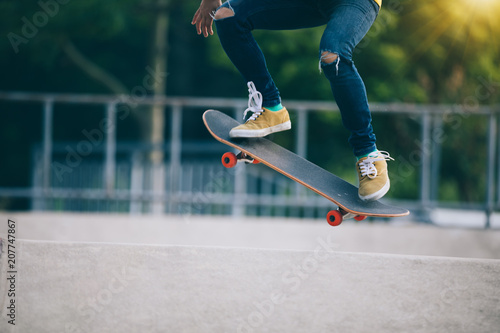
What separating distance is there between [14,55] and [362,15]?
1332 centimetres

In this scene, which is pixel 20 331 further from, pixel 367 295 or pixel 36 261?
pixel 367 295

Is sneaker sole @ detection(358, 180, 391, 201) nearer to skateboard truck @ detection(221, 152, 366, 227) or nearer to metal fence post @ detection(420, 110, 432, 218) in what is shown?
skateboard truck @ detection(221, 152, 366, 227)

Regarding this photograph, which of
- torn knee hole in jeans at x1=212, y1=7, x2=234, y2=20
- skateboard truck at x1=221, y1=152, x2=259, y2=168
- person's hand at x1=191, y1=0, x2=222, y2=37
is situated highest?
person's hand at x1=191, y1=0, x2=222, y2=37

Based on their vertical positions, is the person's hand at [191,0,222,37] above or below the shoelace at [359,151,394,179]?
above

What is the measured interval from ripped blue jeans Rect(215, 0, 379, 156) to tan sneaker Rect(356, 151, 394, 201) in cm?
6

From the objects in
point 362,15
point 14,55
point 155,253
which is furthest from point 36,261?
point 14,55

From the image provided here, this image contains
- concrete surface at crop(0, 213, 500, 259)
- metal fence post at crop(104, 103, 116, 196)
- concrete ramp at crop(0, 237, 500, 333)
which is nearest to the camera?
concrete ramp at crop(0, 237, 500, 333)

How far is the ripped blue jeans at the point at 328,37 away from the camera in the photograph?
280 centimetres

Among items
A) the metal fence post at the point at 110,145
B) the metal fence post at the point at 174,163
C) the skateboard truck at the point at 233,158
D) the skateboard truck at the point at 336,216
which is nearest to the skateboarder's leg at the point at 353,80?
the skateboard truck at the point at 336,216

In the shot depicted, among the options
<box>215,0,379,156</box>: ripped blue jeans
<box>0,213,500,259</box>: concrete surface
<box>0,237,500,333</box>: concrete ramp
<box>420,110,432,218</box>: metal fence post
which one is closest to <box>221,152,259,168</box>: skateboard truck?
<box>215,0,379,156</box>: ripped blue jeans

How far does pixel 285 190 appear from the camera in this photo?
9.77m

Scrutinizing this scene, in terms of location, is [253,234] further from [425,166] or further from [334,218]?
[334,218]

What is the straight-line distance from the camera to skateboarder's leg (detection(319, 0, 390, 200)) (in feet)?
9.14

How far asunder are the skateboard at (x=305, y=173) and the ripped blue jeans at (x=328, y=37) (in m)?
0.26
